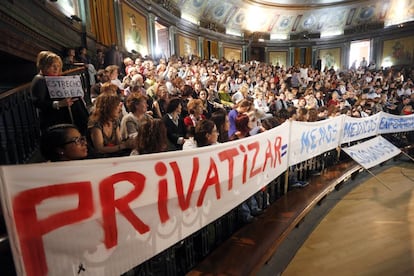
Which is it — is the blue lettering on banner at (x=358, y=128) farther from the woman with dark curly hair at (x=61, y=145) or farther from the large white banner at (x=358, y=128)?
the woman with dark curly hair at (x=61, y=145)

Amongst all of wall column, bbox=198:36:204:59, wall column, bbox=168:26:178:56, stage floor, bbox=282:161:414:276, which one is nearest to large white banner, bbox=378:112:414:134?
stage floor, bbox=282:161:414:276

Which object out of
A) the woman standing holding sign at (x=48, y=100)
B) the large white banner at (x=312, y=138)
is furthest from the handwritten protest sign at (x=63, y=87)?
the large white banner at (x=312, y=138)

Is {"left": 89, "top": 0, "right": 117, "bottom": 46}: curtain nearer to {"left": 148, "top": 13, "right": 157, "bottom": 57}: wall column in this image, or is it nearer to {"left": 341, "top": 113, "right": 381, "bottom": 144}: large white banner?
{"left": 148, "top": 13, "right": 157, "bottom": 57}: wall column

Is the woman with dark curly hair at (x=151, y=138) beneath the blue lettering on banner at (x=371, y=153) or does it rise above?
above

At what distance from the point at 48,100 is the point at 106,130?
0.63m

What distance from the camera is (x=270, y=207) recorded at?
3217 mm

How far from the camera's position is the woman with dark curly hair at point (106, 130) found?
246 cm

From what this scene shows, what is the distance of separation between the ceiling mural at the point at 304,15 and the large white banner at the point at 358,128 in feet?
51.5

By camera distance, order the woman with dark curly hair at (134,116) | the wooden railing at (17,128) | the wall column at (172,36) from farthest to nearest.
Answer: the wall column at (172,36), the woman with dark curly hair at (134,116), the wooden railing at (17,128)

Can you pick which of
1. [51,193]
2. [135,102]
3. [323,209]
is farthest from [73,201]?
[323,209]

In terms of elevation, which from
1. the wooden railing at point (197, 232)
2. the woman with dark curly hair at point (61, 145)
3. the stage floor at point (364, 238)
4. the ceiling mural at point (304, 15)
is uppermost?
the ceiling mural at point (304, 15)

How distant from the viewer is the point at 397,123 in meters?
6.66

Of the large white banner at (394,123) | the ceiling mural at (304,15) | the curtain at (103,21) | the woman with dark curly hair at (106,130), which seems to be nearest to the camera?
the woman with dark curly hair at (106,130)

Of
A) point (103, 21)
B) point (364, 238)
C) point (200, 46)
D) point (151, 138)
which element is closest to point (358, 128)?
point (364, 238)
